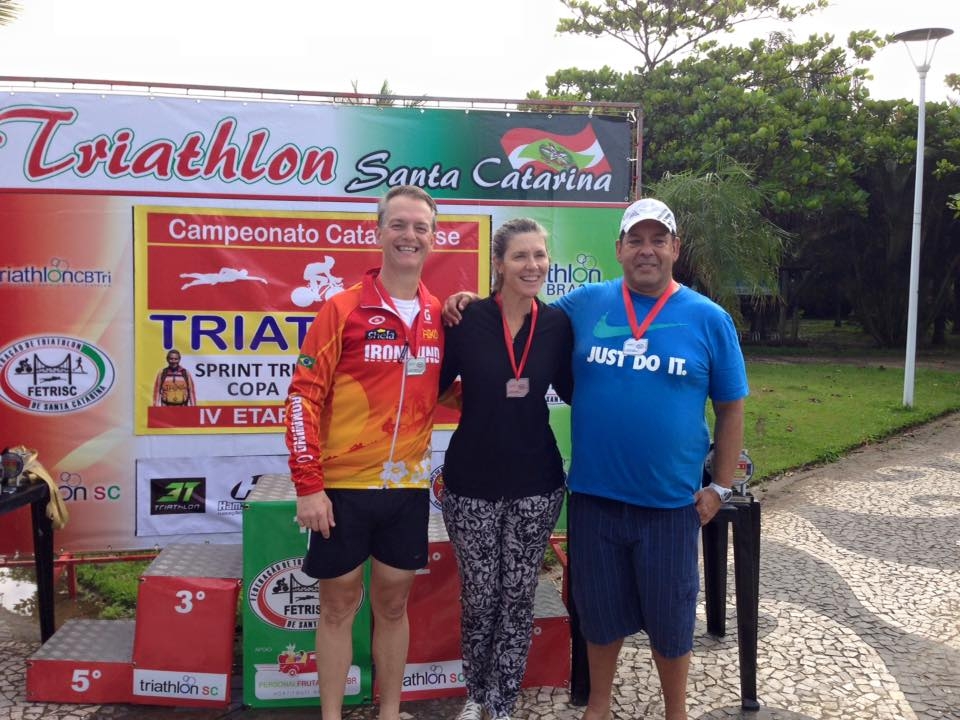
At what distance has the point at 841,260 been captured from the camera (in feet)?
75.4

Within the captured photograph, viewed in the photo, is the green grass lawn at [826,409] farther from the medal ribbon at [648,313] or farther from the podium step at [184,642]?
the podium step at [184,642]

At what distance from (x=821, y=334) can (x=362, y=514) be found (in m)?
29.9

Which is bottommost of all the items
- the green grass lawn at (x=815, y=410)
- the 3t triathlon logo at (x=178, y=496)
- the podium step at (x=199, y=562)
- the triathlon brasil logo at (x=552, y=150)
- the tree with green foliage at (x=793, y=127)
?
the green grass lawn at (x=815, y=410)

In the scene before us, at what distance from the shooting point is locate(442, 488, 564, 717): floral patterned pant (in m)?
2.74

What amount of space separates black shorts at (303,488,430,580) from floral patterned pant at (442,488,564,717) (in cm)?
16

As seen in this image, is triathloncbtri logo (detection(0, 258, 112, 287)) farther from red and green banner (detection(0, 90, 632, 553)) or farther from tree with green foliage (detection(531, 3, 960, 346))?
tree with green foliage (detection(531, 3, 960, 346))

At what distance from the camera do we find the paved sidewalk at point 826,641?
3189mm

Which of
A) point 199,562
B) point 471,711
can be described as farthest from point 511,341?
point 199,562

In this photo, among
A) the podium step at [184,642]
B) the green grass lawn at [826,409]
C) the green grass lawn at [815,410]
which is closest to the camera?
the podium step at [184,642]

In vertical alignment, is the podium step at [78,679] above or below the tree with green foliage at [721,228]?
below

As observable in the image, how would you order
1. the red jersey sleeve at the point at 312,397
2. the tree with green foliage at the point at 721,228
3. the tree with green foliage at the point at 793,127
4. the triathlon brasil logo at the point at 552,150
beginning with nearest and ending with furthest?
the red jersey sleeve at the point at 312,397
the triathlon brasil logo at the point at 552,150
the tree with green foliage at the point at 721,228
the tree with green foliage at the point at 793,127

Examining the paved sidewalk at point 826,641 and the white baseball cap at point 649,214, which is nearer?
the white baseball cap at point 649,214

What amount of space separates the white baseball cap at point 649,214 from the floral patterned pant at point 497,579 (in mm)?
1000

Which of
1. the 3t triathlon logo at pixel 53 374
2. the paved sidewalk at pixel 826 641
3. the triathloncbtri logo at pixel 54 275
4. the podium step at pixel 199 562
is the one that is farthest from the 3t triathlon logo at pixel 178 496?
the triathloncbtri logo at pixel 54 275
